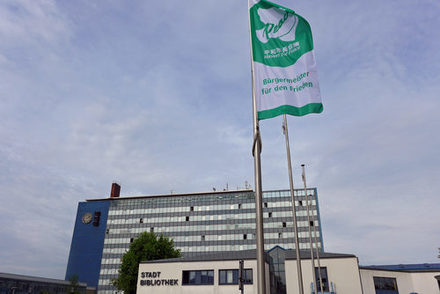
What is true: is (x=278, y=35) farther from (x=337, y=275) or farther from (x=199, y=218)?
(x=199, y=218)

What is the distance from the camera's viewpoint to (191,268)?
40.8m

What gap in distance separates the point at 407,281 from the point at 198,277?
31.1 metres

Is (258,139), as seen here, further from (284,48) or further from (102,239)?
(102,239)

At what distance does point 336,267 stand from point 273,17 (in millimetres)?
36477

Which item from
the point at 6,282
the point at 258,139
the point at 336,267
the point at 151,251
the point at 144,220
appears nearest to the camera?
the point at 258,139

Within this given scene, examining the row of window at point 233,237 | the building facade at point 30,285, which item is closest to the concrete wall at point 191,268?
the building facade at point 30,285

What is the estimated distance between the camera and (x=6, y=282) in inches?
2741

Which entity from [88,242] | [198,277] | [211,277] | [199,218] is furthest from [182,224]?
[211,277]

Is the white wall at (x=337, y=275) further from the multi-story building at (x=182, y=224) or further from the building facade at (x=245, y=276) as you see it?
the multi-story building at (x=182, y=224)

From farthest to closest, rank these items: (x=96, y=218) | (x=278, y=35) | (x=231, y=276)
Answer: (x=96, y=218)
(x=231, y=276)
(x=278, y=35)

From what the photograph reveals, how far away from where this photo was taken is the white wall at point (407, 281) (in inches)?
1658

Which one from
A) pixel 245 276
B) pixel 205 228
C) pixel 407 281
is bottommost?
pixel 407 281

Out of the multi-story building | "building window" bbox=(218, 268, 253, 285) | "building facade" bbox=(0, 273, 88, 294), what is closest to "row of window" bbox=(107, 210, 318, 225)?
the multi-story building

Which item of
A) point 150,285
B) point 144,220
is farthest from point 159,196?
point 150,285
